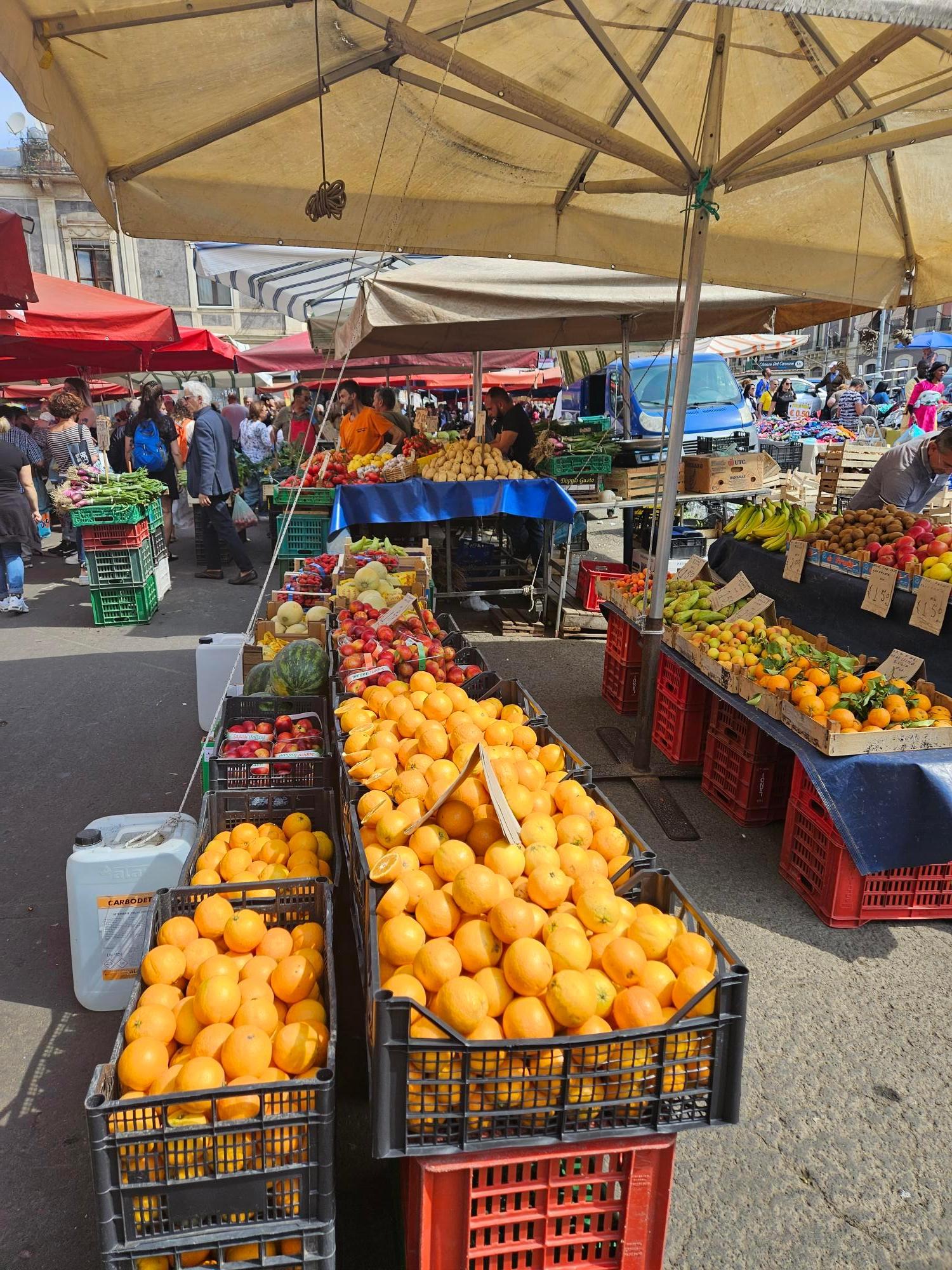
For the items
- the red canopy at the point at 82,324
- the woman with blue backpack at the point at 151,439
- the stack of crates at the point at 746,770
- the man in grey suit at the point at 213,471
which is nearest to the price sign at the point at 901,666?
the stack of crates at the point at 746,770

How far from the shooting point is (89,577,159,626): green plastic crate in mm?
8531

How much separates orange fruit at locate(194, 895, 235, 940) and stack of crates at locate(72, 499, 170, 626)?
21.9 ft

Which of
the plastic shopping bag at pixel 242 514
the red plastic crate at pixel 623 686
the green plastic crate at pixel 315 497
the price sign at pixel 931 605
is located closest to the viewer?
the price sign at pixel 931 605

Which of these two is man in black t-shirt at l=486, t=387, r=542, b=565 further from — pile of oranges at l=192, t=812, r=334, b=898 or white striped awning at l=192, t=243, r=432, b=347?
pile of oranges at l=192, t=812, r=334, b=898

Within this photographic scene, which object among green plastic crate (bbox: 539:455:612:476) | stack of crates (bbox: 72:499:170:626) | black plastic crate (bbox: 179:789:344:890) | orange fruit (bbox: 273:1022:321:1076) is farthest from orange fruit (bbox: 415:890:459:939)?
stack of crates (bbox: 72:499:170:626)

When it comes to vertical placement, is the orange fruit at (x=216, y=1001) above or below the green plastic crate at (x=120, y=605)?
above

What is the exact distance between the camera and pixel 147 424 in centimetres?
1116

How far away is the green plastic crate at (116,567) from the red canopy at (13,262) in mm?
4020

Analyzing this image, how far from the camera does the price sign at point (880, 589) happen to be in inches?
183

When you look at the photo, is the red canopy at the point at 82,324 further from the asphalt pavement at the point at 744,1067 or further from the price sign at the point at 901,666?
the price sign at the point at 901,666

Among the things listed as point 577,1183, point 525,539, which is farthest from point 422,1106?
point 525,539

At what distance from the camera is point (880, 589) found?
4.74m

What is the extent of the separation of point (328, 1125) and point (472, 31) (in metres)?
4.52

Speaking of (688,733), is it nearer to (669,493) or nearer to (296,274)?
(669,493)
